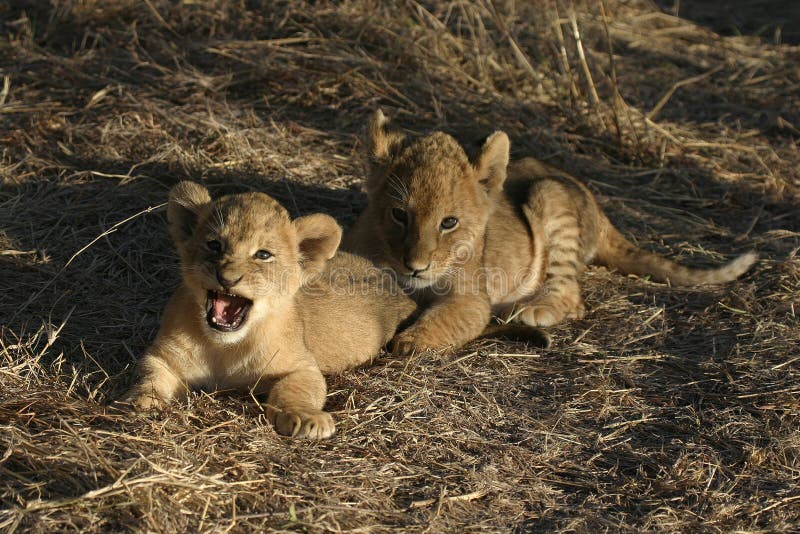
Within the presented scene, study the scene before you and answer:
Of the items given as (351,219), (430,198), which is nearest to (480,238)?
(430,198)

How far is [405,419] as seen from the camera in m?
4.59

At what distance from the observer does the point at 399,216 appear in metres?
5.65

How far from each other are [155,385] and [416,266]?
1.71 m

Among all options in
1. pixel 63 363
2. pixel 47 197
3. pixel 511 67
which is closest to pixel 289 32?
pixel 511 67

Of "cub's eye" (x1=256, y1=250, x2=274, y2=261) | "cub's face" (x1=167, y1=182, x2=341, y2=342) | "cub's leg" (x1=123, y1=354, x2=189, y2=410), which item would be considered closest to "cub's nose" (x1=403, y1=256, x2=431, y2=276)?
"cub's face" (x1=167, y1=182, x2=341, y2=342)

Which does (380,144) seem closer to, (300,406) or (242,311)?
(242,311)

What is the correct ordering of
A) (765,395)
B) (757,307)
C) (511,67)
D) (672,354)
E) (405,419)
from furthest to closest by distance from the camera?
(511,67) → (757,307) → (672,354) → (765,395) → (405,419)

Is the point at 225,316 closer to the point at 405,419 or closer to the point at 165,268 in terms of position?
the point at 405,419

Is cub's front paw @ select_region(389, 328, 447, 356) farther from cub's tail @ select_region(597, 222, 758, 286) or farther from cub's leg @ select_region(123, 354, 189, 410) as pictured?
cub's tail @ select_region(597, 222, 758, 286)

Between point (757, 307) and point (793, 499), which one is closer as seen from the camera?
point (793, 499)

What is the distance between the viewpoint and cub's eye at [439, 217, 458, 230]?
5.66 meters

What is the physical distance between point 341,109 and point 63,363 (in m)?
3.74

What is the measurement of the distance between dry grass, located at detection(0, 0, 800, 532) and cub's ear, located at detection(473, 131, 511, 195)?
1045mm

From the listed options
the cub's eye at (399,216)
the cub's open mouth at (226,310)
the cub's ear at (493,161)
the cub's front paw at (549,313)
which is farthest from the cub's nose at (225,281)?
the cub's front paw at (549,313)
